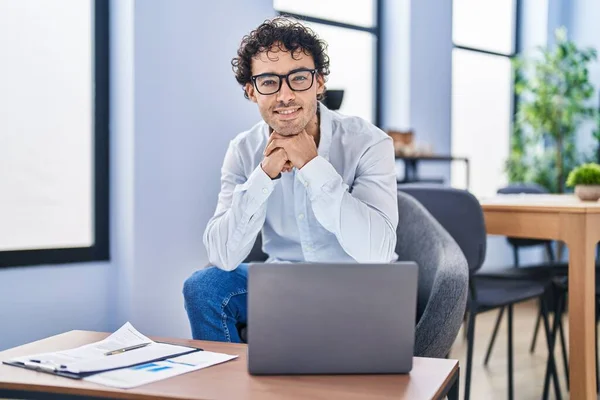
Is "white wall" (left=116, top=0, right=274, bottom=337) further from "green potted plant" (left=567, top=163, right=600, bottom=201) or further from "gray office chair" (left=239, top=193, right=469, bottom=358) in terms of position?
"green potted plant" (left=567, top=163, right=600, bottom=201)

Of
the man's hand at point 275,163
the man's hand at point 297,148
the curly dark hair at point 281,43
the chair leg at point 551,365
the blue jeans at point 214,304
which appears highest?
the curly dark hair at point 281,43

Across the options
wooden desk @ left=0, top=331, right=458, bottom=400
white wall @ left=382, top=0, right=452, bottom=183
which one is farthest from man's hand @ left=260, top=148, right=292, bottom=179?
white wall @ left=382, top=0, right=452, bottom=183

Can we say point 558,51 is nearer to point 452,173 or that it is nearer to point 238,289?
point 452,173

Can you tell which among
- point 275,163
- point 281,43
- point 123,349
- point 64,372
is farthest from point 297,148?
point 64,372

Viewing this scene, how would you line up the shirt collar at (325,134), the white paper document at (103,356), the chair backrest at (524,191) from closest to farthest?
the white paper document at (103,356), the shirt collar at (325,134), the chair backrest at (524,191)

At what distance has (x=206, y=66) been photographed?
327 cm

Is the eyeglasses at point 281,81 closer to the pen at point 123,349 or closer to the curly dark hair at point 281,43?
the curly dark hair at point 281,43

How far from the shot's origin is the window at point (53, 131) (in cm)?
286

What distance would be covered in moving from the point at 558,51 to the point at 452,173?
125 centimetres

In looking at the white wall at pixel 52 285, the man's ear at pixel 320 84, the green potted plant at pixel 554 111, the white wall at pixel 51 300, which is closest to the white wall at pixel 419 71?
the green potted plant at pixel 554 111

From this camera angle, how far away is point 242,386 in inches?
43.9

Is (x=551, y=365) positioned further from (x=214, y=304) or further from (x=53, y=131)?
(x=53, y=131)

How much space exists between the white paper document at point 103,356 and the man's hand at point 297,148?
0.54 metres

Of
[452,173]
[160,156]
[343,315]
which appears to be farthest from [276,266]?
[452,173]
